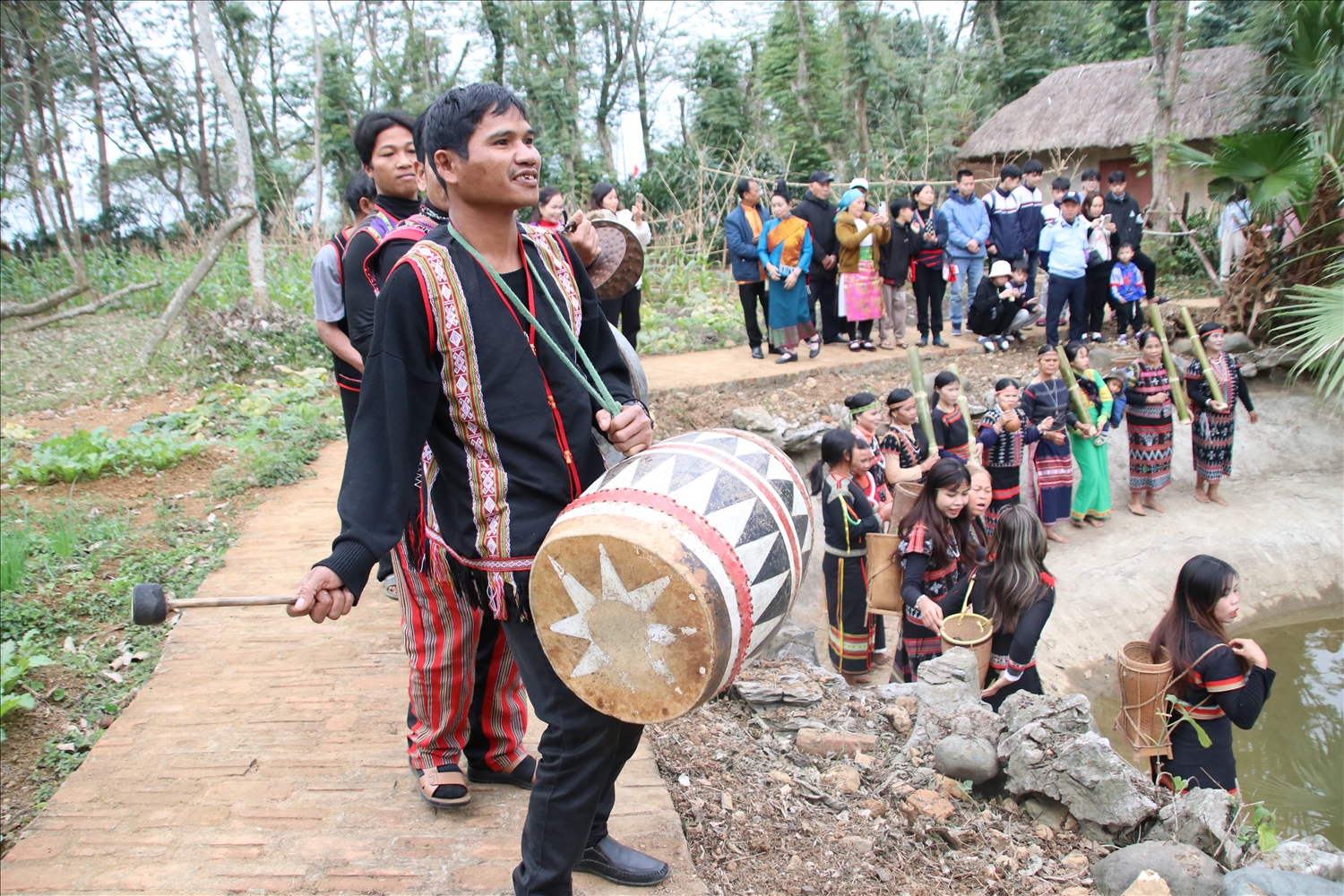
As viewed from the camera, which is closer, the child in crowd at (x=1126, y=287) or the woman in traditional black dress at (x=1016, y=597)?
the woman in traditional black dress at (x=1016, y=597)

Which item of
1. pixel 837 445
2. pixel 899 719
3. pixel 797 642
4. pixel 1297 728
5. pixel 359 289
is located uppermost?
pixel 359 289

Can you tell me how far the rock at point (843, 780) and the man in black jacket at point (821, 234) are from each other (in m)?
7.29

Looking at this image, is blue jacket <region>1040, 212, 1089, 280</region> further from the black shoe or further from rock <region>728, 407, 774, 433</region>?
the black shoe

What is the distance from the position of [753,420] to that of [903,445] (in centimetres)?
206

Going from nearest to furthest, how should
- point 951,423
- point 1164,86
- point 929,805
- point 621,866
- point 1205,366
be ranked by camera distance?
point 621,866
point 929,805
point 951,423
point 1205,366
point 1164,86

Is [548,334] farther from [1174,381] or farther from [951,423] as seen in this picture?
[1174,381]

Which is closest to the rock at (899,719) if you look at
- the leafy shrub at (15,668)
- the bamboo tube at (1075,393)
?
the leafy shrub at (15,668)

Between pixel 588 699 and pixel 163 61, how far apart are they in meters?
28.2

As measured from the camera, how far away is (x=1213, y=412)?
891 centimetres

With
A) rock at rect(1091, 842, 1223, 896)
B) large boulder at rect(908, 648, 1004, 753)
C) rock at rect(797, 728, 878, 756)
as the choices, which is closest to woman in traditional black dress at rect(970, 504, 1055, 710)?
large boulder at rect(908, 648, 1004, 753)

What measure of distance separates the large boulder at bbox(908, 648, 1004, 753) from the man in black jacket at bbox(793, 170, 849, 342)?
20.5 feet

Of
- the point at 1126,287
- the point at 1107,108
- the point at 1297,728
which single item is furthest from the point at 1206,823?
the point at 1107,108

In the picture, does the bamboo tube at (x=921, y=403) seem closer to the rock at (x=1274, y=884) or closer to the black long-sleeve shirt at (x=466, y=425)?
the rock at (x=1274, y=884)

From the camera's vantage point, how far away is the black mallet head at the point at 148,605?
7.63 feet
